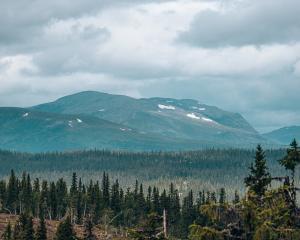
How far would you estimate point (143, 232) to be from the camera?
108ft

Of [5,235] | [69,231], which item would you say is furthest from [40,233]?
[5,235]

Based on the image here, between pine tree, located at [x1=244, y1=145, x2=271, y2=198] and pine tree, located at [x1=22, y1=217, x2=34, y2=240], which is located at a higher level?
pine tree, located at [x1=244, y1=145, x2=271, y2=198]

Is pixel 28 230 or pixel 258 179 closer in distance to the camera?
pixel 258 179

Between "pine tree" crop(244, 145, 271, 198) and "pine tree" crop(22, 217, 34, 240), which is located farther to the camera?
"pine tree" crop(22, 217, 34, 240)

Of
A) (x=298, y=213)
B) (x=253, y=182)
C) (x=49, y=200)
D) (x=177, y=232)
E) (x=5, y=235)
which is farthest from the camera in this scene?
(x=49, y=200)

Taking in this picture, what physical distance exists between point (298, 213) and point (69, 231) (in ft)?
290

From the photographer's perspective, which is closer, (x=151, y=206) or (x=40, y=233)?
(x=40, y=233)

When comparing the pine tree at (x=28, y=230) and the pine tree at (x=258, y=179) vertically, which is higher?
the pine tree at (x=258, y=179)

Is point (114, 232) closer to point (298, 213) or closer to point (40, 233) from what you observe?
point (40, 233)

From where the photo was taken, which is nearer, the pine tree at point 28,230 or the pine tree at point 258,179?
the pine tree at point 258,179

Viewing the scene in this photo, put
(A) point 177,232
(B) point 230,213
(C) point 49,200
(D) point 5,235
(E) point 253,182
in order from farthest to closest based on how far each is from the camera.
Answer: (C) point 49,200 < (A) point 177,232 < (D) point 5,235 < (E) point 253,182 < (B) point 230,213

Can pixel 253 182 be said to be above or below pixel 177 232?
above

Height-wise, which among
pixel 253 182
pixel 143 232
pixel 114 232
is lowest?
pixel 114 232

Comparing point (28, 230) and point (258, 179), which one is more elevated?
point (258, 179)
